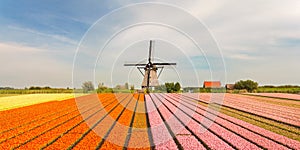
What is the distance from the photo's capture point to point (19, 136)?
8.99 m

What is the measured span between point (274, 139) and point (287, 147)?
100cm

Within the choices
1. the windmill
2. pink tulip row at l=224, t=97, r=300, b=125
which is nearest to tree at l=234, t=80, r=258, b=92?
the windmill

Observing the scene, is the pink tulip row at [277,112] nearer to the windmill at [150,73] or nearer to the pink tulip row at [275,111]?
the pink tulip row at [275,111]

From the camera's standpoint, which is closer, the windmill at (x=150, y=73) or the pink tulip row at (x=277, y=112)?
the pink tulip row at (x=277, y=112)

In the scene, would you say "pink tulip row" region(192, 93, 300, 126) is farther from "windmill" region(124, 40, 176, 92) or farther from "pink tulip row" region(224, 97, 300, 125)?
"windmill" region(124, 40, 176, 92)

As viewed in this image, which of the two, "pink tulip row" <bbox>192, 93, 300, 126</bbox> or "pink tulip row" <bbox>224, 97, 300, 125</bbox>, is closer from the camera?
"pink tulip row" <bbox>224, 97, 300, 125</bbox>

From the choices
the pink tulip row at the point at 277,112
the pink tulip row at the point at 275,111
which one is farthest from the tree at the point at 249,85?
the pink tulip row at the point at 277,112

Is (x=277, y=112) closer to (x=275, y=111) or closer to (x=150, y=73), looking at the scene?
(x=275, y=111)

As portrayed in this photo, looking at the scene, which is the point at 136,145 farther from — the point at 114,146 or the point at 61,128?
the point at 61,128

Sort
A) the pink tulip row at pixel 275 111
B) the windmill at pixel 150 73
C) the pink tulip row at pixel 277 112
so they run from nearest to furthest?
the pink tulip row at pixel 277 112, the pink tulip row at pixel 275 111, the windmill at pixel 150 73

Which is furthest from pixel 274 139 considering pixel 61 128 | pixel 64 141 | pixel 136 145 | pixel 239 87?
pixel 239 87

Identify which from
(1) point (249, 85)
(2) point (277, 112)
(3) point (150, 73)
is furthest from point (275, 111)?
(1) point (249, 85)

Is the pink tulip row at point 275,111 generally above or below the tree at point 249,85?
below

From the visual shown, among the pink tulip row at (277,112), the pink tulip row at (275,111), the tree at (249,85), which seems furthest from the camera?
the tree at (249,85)
